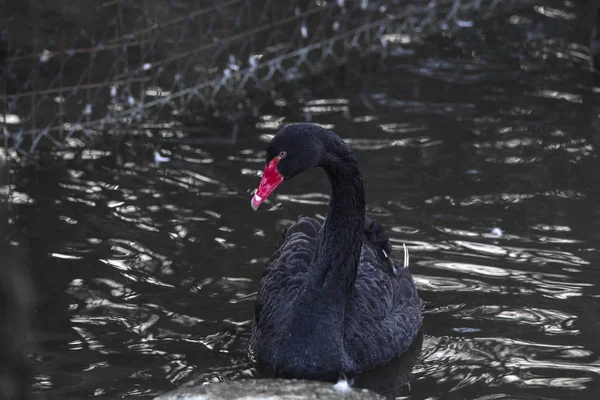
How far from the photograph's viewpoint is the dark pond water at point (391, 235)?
3.58 m

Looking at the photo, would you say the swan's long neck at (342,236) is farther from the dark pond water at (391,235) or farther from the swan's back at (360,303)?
the dark pond water at (391,235)

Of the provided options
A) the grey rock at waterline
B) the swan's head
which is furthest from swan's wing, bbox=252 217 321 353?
the grey rock at waterline

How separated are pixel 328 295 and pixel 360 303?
0.85ft

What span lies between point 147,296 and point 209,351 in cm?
61

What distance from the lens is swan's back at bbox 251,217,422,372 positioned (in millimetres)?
3490

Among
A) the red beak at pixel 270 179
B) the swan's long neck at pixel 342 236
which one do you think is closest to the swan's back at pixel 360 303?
the swan's long neck at pixel 342 236

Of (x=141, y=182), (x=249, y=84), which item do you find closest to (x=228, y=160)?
(x=141, y=182)

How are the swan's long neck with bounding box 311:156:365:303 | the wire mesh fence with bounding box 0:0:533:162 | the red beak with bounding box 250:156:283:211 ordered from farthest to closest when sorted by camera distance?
the wire mesh fence with bounding box 0:0:533:162 → the swan's long neck with bounding box 311:156:365:303 → the red beak with bounding box 250:156:283:211

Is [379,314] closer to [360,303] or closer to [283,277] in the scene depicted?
[360,303]

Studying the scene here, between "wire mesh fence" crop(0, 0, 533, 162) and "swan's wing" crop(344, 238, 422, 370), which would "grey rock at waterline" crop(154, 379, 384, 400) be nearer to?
"swan's wing" crop(344, 238, 422, 370)

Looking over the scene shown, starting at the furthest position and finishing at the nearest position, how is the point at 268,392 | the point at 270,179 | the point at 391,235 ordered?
1. the point at 391,235
2. the point at 270,179
3. the point at 268,392

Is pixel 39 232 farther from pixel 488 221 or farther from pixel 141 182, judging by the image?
pixel 488 221

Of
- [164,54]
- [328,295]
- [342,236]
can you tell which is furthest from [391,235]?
[164,54]

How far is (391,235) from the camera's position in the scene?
483 cm
